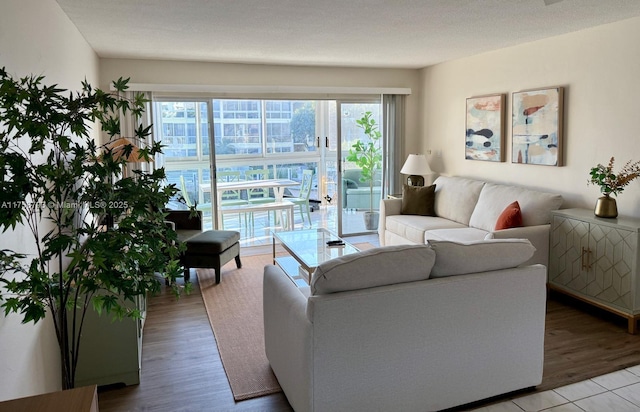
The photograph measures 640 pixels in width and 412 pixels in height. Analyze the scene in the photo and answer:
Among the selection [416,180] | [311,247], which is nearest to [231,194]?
[416,180]

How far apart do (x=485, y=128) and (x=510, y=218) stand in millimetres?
1514

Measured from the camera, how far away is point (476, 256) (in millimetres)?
2539

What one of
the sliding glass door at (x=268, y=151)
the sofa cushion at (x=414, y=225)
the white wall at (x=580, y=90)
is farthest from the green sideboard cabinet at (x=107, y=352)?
the white wall at (x=580, y=90)

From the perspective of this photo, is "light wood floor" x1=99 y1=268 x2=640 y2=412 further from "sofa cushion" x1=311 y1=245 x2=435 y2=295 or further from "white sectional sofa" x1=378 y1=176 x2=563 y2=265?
"sofa cushion" x1=311 y1=245 x2=435 y2=295

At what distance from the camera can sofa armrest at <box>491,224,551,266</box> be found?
412cm

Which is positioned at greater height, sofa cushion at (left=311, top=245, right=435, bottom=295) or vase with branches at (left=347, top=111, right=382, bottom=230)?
vase with branches at (left=347, top=111, right=382, bottom=230)

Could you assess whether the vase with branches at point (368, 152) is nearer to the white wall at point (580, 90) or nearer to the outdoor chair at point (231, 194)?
the white wall at point (580, 90)

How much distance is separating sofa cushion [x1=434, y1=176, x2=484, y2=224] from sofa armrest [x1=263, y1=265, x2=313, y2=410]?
3.03 m

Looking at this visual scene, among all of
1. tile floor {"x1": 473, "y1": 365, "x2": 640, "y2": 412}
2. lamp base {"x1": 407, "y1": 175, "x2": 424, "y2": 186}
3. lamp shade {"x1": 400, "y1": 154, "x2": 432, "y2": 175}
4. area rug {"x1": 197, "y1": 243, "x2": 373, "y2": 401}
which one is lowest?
tile floor {"x1": 473, "y1": 365, "x2": 640, "y2": 412}

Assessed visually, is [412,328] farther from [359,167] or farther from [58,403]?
[359,167]

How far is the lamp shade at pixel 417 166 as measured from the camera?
6266mm

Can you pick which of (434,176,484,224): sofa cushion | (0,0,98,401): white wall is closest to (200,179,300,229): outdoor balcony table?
(434,176,484,224): sofa cushion

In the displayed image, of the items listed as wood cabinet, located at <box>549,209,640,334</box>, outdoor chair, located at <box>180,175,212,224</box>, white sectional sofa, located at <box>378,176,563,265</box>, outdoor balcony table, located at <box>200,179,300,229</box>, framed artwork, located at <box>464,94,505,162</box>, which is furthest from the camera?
outdoor balcony table, located at <box>200,179,300,229</box>

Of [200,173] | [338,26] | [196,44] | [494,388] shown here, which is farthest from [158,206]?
[200,173]
